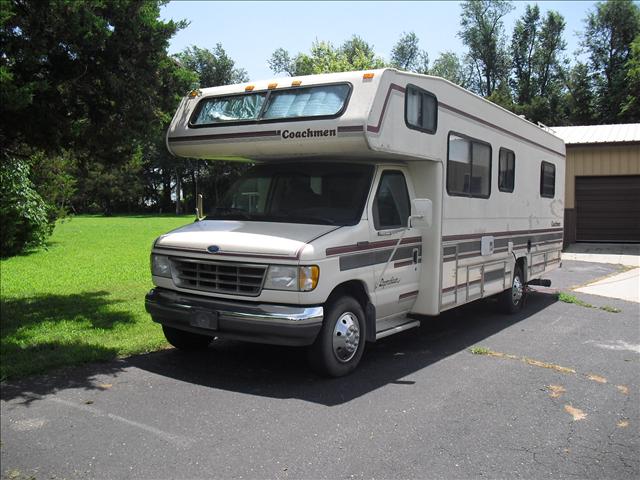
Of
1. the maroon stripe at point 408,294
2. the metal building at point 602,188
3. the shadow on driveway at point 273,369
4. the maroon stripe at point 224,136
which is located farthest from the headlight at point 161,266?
the metal building at point 602,188

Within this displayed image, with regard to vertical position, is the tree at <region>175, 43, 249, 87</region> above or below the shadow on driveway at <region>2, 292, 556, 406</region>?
above

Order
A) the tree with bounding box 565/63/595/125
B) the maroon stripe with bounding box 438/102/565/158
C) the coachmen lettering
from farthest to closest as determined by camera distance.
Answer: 1. the tree with bounding box 565/63/595/125
2. the maroon stripe with bounding box 438/102/565/158
3. the coachmen lettering

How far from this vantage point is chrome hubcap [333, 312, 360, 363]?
222 inches

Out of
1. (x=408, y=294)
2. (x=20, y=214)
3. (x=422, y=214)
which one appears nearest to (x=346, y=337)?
(x=408, y=294)

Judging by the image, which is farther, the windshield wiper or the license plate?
the windshield wiper

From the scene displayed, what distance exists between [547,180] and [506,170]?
2.46 metres

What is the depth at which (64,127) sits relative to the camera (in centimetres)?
687

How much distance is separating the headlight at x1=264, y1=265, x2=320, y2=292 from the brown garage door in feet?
59.9

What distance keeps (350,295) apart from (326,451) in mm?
2010

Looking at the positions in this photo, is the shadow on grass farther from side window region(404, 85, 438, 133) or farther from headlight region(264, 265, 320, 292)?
side window region(404, 85, 438, 133)

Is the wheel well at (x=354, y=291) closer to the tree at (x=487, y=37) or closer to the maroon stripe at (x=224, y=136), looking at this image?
the maroon stripe at (x=224, y=136)

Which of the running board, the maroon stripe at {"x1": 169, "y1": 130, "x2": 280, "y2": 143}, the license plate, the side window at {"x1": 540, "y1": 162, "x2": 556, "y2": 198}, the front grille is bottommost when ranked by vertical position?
the running board

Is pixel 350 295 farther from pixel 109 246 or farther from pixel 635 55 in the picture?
pixel 635 55

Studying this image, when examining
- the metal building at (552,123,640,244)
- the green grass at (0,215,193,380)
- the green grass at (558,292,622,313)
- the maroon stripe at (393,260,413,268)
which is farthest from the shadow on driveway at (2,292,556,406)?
the metal building at (552,123,640,244)
